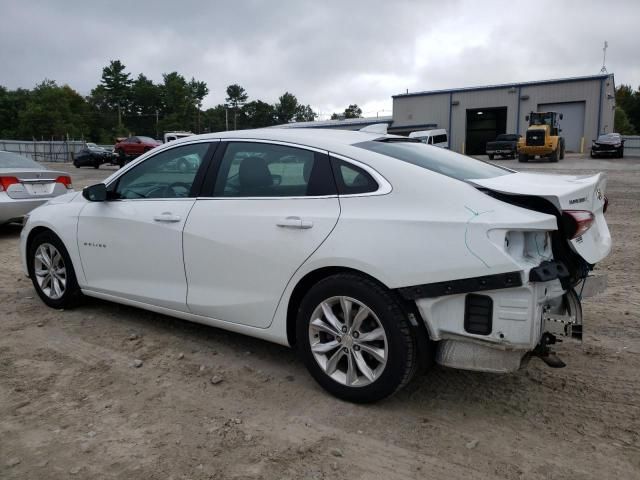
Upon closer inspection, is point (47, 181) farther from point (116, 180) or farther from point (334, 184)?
point (334, 184)

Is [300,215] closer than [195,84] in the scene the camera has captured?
Yes

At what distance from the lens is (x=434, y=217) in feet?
9.48

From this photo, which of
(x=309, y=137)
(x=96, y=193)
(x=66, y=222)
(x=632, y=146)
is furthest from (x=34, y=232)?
(x=632, y=146)

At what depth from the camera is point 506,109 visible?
43906 mm

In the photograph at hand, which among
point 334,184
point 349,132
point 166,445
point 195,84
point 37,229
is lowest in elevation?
point 166,445

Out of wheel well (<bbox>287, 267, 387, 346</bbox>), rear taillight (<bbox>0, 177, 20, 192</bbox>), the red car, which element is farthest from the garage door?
wheel well (<bbox>287, 267, 387, 346</bbox>)

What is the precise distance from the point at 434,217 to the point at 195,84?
112559 mm

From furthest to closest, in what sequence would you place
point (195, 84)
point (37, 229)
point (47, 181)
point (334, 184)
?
1. point (195, 84)
2. point (47, 181)
3. point (37, 229)
4. point (334, 184)

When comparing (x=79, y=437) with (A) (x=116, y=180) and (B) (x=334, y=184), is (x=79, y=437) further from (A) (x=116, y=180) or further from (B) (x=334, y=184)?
(A) (x=116, y=180)

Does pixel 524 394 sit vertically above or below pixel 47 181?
below

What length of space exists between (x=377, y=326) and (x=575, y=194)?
1.30m

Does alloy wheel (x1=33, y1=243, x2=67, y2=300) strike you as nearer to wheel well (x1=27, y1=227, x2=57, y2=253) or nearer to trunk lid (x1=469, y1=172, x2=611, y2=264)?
wheel well (x1=27, y1=227, x2=57, y2=253)

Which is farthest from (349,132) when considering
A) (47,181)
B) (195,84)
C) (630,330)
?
(195,84)

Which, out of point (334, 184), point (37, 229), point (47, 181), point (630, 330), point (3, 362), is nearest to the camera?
point (334, 184)
